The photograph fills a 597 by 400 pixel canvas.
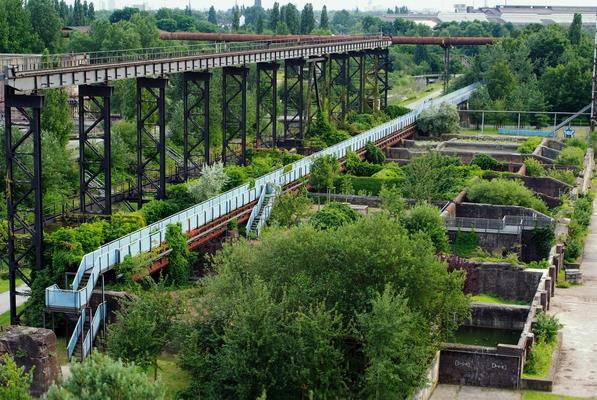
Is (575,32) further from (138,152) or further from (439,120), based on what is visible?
(138,152)

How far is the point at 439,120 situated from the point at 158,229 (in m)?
49.8

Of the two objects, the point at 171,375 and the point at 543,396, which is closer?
the point at 171,375

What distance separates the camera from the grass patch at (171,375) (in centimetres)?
3262

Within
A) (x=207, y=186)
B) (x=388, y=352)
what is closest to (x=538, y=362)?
(x=388, y=352)

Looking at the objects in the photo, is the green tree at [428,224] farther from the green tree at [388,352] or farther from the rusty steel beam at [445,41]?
the rusty steel beam at [445,41]

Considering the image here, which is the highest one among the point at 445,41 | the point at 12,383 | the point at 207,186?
the point at 445,41

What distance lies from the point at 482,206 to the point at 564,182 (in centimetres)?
1127

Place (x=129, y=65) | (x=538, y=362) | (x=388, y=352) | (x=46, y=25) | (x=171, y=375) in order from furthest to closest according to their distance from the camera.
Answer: (x=46, y=25)
(x=129, y=65)
(x=538, y=362)
(x=171, y=375)
(x=388, y=352)

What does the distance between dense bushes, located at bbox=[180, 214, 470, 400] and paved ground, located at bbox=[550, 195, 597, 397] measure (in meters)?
4.29

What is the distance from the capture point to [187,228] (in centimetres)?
4503

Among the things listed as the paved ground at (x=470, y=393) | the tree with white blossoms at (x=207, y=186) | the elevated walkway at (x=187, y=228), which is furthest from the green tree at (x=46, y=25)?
the paved ground at (x=470, y=393)

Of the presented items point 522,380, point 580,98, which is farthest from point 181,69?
point 580,98

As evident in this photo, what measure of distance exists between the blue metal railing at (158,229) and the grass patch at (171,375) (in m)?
3.52

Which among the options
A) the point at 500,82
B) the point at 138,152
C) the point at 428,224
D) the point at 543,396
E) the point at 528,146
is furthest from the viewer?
the point at 500,82
